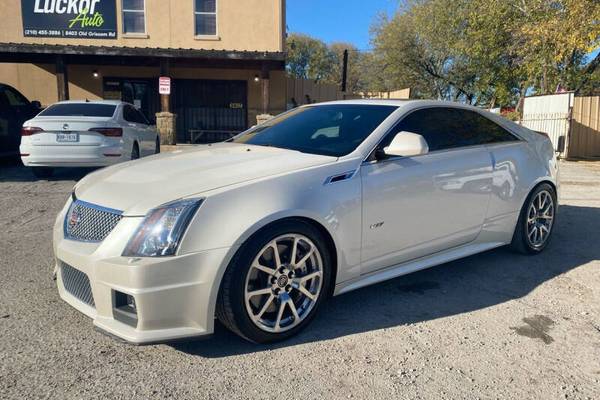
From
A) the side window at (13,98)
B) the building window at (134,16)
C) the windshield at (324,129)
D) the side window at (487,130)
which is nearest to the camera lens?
the windshield at (324,129)

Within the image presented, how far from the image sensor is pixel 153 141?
10.8m

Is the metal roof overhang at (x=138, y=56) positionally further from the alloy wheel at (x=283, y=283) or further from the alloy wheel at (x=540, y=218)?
the alloy wheel at (x=283, y=283)

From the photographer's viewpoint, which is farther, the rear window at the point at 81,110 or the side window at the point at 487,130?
the rear window at the point at 81,110

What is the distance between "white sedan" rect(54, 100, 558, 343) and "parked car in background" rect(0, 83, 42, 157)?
782cm

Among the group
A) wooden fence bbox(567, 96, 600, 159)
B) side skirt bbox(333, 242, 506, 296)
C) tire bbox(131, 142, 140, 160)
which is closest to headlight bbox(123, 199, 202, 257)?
side skirt bbox(333, 242, 506, 296)

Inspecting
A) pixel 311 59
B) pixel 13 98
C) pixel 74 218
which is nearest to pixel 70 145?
pixel 13 98

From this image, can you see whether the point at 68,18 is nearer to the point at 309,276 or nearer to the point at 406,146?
the point at 406,146

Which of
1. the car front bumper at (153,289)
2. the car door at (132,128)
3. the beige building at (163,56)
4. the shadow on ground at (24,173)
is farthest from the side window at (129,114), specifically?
the beige building at (163,56)

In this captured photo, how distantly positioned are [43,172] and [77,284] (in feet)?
23.9

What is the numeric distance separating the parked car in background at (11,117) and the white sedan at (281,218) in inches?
308

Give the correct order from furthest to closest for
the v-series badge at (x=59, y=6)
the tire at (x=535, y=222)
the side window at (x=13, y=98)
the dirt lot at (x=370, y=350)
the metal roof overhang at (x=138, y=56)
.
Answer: the v-series badge at (x=59, y=6), the metal roof overhang at (x=138, y=56), the side window at (x=13, y=98), the tire at (x=535, y=222), the dirt lot at (x=370, y=350)

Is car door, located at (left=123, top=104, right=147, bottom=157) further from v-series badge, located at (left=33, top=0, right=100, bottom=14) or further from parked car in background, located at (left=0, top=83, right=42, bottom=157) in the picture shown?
v-series badge, located at (left=33, top=0, right=100, bottom=14)

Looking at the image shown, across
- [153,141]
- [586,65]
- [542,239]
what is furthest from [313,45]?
[542,239]

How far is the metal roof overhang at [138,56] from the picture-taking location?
16.1 m
